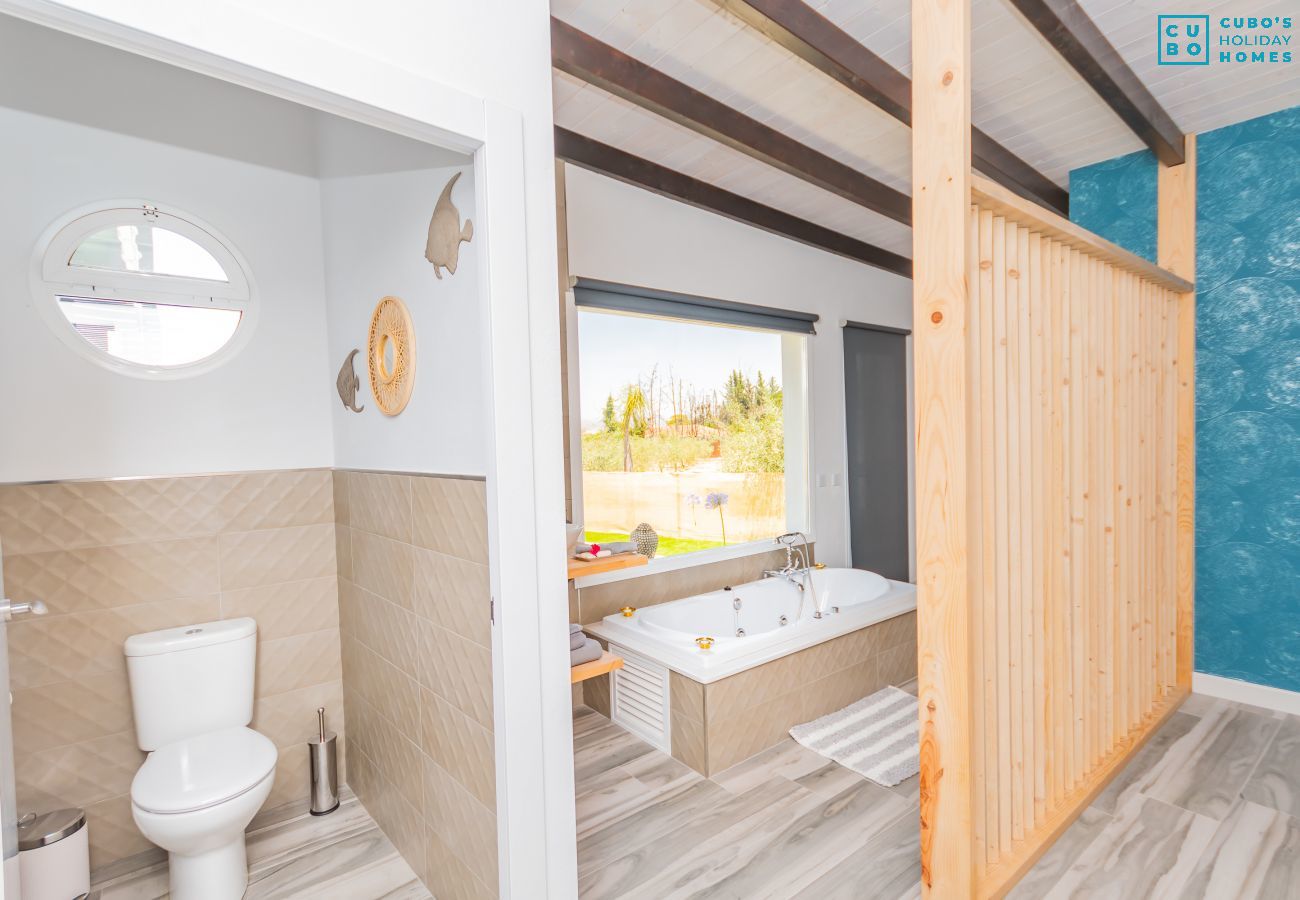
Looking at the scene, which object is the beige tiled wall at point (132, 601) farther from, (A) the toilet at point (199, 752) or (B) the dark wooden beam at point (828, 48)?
(B) the dark wooden beam at point (828, 48)

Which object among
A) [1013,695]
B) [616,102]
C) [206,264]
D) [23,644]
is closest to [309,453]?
[206,264]

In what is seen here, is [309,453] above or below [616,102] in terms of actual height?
below

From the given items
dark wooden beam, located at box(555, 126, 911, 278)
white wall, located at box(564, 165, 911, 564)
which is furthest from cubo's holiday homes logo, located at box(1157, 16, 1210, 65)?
white wall, located at box(564, 165, 911, 564)

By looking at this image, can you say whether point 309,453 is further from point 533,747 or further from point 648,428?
point 648,428

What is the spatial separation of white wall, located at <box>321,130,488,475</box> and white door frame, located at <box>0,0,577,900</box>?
94 millimetres

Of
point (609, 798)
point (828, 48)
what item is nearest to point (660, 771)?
point (609, 798)

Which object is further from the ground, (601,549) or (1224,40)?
(1224,40)

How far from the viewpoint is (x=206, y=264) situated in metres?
2.27

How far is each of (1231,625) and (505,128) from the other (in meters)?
3.77

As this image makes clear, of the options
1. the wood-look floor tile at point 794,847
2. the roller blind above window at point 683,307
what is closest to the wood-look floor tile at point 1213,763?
the wood-look floor tile at point 794,847

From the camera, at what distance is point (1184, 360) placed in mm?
3047

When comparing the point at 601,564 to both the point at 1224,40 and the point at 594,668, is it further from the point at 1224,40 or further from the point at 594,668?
the point at 1224,40

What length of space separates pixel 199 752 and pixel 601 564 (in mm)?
1359

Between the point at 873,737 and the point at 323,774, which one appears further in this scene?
the point at 873,737
